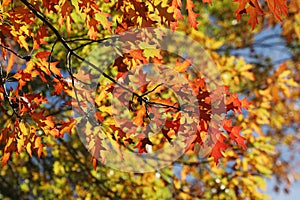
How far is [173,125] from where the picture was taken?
2.42 meters

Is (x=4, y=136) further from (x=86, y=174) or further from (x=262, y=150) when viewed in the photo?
(x=262, y=150)

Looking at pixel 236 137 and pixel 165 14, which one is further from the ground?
pixel 165 14

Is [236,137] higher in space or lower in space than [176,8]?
lower

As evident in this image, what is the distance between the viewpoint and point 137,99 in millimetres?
2369

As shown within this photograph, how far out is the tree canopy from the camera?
7.80 feet

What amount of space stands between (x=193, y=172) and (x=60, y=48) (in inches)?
88.8

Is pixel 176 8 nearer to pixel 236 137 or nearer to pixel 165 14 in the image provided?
pixel 165 14

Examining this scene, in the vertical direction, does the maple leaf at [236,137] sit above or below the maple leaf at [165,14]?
below

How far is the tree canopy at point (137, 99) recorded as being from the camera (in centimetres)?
238

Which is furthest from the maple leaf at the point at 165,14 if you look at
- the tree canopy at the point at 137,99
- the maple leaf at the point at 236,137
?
the maple leaf at the point at 236,137

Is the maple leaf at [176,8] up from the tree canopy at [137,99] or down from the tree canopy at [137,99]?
up

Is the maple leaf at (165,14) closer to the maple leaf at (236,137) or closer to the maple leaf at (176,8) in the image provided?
the maple leaf at (176,8)

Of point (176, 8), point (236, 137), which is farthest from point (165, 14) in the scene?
point (236, 137)

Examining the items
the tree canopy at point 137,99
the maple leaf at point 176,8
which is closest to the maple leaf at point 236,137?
the tree canopy at point 137,99
